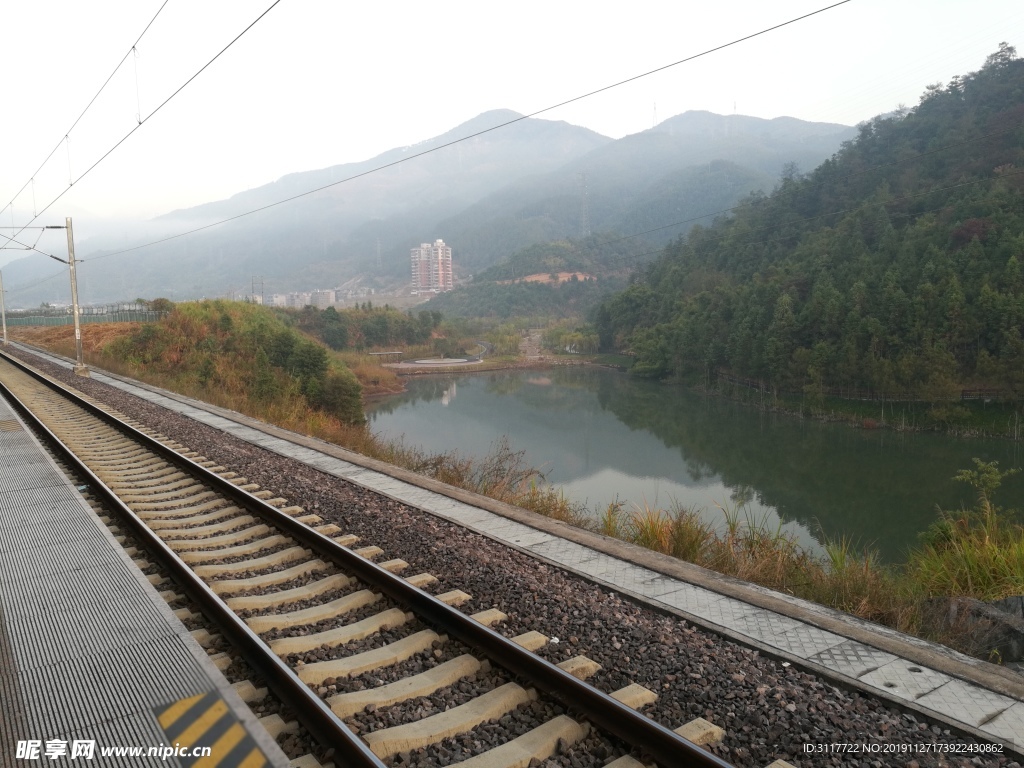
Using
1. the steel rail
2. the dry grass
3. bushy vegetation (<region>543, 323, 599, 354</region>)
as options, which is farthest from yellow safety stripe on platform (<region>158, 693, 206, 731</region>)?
bushy vegetation (<region>543, 323, 599, 354</region>)

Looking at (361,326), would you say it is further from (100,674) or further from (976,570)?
(100,674)

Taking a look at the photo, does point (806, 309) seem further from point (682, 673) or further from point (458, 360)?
point (682, 673)

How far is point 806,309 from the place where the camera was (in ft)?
164

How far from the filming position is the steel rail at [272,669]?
110 inches

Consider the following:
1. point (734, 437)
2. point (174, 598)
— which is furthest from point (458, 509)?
point (734, 437)

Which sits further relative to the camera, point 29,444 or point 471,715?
point 29,444

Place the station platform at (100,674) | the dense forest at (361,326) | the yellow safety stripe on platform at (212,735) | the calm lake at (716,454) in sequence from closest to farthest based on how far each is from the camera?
the yellow safety stripe on platform at (212,735) < the station platform at (100,674) < the calm lake at (716,454) < the dense forest at (361,326)

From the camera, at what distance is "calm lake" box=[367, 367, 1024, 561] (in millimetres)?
19672

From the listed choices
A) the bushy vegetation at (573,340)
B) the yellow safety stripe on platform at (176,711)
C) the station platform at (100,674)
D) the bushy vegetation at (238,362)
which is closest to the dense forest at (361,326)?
the bushy vegetation at (573,340)

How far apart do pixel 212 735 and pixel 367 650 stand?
90.1 inches

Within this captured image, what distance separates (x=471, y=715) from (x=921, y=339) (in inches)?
1797

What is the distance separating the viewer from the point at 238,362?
28938mm

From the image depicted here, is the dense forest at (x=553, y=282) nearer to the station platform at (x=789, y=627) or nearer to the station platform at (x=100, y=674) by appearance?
the station platform at (x=789, y=627)

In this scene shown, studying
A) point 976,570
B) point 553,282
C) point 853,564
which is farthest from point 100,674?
point 553,282
